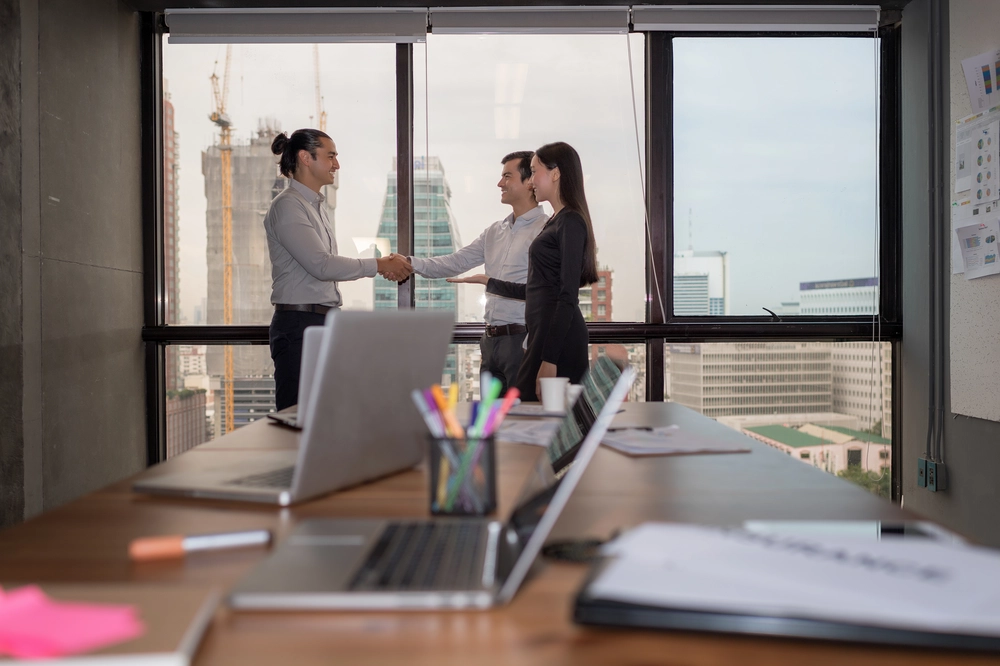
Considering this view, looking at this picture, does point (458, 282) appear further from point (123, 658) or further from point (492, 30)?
point (123, 658)

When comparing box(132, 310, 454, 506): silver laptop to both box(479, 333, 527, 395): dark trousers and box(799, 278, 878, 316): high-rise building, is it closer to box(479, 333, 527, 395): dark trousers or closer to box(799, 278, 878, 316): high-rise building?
box(479, 333, 527, 395): dark trousers

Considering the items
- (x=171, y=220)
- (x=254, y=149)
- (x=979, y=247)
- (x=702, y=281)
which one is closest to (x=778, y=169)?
(x=702, y=281)

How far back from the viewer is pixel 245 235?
3.80m

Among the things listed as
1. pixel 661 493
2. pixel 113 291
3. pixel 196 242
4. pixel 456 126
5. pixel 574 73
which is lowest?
pixel 661 493

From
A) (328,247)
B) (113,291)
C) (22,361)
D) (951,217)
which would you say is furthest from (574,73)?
(22,361)

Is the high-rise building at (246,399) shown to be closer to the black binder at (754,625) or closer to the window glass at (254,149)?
the window glass at (254,149)

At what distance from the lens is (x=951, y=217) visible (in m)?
3.22

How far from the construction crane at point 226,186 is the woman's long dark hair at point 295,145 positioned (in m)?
0.41

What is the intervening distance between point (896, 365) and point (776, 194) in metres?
0.95

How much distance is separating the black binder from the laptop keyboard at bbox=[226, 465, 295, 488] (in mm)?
586

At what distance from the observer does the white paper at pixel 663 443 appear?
54.4 inches

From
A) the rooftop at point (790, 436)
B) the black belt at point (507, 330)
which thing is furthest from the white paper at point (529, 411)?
the rooftop at point (790, 436)

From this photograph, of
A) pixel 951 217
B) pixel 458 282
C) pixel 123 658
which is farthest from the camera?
pixel 458 282

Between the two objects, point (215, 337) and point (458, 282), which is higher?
point (458, 282)
